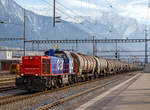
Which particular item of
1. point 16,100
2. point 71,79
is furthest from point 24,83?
point 71,79

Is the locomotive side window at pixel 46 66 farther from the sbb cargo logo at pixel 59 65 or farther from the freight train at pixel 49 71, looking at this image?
the sbb cargo logo at pixel 59 65

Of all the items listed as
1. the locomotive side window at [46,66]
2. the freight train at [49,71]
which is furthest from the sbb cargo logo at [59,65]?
the locomotive side window at [46,66]

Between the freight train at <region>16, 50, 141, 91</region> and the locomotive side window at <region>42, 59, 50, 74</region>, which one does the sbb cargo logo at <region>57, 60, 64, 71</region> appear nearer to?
the freight train at <region>16, 50, 141, 91</region>

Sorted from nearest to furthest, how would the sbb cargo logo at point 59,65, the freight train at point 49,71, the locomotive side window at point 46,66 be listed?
the freight train at point 49,71, the locomotive side window at point 46,66, the sbb cargo logo at point 59,65

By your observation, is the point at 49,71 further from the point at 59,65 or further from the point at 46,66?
the point at 59,65

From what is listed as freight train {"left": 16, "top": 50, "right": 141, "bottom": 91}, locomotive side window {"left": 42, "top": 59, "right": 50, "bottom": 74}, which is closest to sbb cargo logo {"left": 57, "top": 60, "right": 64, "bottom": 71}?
freight train {"left": 16, "top": 50, "right": 141, "bottom": 91}

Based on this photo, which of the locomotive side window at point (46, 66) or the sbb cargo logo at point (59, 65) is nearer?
the locomotive side window at point (46, 66)

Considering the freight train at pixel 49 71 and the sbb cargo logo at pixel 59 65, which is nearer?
the freight train at pixel 49 71

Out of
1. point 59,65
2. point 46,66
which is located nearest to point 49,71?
point 46,66

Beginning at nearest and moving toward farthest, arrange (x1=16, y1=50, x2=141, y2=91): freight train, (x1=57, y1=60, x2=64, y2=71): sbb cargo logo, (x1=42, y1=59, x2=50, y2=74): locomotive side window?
(x1=16, y1=50, x2=141, y2=91): freight train < (x1=42, y1=59, x2=50, y2=74): locomotive side window < (x1=57, y1=60, x2=64, y2=71): sbb cargo logo

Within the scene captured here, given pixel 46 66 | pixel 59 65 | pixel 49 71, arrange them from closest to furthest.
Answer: pixel 46 66
pixel 49 71
pixel 59 65

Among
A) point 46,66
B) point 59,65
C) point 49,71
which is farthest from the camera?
point 59,65

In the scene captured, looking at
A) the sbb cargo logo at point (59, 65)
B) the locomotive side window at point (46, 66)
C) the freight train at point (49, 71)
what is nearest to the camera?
the freight train at point (49, 71)

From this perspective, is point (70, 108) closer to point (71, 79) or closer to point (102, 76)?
point (71, 79)
